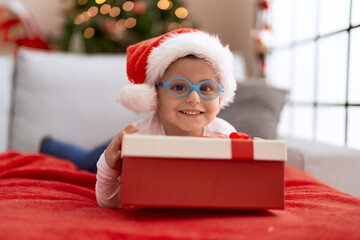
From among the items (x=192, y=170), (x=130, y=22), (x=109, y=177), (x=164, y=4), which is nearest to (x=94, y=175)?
(x=109, y=177)

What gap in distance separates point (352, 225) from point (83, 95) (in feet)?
4.56

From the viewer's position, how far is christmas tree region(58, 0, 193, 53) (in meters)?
2.91

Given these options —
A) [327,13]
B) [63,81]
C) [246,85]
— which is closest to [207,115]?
[246,85]

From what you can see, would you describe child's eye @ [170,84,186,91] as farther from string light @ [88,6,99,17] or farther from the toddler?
string light @ [88,6,99,17]

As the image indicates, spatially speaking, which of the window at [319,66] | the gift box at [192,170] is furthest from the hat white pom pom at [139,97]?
the window at [319,66]

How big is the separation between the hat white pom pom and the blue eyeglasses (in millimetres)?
40

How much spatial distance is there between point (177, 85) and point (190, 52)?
0.09m

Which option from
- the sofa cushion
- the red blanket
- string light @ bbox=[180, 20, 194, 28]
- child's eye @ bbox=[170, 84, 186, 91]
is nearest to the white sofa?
the sofa cushion

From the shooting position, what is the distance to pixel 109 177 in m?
0.94

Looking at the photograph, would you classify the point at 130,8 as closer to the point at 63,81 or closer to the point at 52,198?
the point at 63,81

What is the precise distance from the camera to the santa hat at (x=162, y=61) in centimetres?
97

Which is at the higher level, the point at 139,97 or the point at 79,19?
the point at 79,19

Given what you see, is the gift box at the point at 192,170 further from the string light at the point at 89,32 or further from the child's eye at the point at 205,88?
the string light at the point at 89,32

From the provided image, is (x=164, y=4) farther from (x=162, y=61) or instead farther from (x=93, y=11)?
(x=162, y=61)
